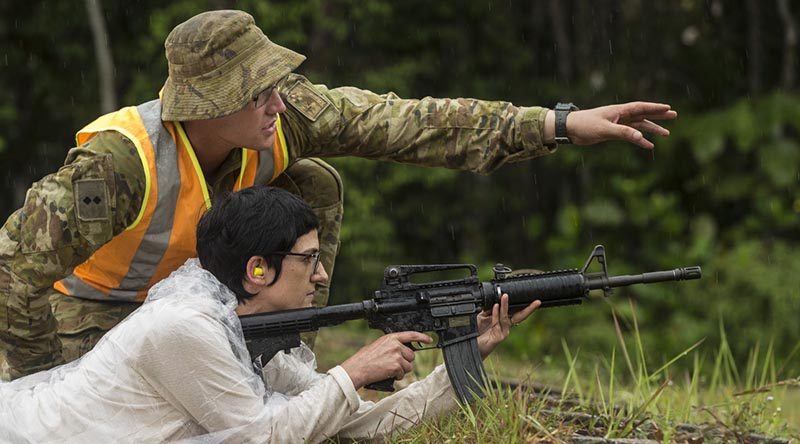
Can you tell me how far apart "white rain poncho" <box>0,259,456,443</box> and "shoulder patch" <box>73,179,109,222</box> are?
0.37 m

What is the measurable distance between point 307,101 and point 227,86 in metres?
0.45

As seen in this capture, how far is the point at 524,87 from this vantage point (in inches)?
496

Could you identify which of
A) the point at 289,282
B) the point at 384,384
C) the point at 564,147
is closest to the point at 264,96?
the point at 289,282

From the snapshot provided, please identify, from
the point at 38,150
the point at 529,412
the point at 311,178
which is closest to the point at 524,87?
the point at 38,150

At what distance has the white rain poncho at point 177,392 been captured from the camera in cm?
369

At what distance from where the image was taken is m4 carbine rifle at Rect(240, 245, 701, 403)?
411 centimetres

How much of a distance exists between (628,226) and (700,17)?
257cm

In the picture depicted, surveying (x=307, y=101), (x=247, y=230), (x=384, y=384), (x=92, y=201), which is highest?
(x=307, y=101)

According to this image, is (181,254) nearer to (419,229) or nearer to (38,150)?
(419,229)

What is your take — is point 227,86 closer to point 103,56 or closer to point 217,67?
point 217,67

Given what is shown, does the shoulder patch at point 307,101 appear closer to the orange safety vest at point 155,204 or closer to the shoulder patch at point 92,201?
the orange safety vest at point 155,204

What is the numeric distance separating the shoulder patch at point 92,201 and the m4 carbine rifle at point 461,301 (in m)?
0.78

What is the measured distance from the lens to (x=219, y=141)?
4422mm

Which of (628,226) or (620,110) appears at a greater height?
(620,110)
